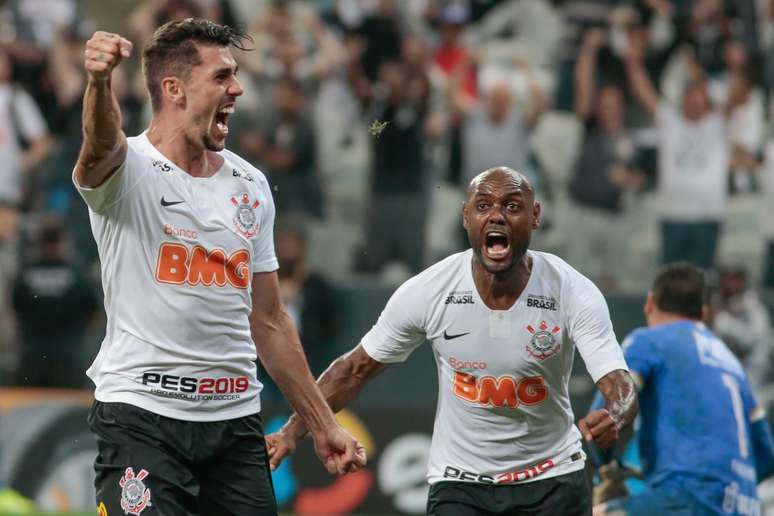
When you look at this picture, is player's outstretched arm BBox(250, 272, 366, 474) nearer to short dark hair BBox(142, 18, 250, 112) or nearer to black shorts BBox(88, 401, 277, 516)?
black shorts BBox(88, 401, 277, 516)

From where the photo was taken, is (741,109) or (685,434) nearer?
(685,434)

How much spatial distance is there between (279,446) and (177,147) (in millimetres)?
1463

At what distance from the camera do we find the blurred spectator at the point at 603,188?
40.8 feet

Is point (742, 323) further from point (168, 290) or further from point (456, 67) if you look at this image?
point (168, 290)

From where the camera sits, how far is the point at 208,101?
17.7ft

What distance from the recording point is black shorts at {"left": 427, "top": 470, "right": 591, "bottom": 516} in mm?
5883

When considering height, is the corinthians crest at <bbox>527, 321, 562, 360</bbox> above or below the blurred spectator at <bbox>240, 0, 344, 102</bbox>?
below

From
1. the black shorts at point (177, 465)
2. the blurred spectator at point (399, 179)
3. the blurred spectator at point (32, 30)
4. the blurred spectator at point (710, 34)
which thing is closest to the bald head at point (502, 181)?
the black shorts at point (177, 465)

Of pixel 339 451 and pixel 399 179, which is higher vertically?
pixel 399 179

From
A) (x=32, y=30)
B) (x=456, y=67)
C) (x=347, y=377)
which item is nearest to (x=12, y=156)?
(x=32, y=30)

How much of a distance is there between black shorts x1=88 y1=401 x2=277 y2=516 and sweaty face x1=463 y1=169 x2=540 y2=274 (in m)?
Result: 1.24

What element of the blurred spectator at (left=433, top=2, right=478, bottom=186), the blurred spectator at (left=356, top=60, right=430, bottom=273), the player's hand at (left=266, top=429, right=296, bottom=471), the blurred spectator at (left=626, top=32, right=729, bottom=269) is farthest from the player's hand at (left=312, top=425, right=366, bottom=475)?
the blurred spectator at (left=626, top=32, right=729, bottom=269)

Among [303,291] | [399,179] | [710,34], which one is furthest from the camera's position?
[710,34]

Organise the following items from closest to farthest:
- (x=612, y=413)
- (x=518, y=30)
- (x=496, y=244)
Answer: (x=612, y=413) < (x=496, y=244) < (x=518, y=30)
